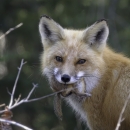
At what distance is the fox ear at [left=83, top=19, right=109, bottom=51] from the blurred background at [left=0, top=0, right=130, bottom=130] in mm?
7411

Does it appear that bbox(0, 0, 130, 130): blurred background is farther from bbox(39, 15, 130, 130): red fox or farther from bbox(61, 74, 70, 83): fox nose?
bbox(61, 74, 70, 83): fox nose

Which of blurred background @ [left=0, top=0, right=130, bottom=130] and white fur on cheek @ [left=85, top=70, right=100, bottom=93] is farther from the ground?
white fur on cheek @ [left=85, top=70, right=100, bottom=93]

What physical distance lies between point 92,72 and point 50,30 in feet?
3.86

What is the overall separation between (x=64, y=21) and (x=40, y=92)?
283 cm

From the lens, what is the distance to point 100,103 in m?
8.87

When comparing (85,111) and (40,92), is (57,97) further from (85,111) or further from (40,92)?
(40,92)

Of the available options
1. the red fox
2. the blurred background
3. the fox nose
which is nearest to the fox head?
the red fox

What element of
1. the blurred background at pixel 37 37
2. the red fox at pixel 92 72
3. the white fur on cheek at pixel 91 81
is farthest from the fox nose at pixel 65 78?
the blurred background at pixel 37 37

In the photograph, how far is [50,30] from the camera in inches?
368

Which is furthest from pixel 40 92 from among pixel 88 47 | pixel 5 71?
pixel 88 47

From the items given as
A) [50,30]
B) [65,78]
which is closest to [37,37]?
[50,30]

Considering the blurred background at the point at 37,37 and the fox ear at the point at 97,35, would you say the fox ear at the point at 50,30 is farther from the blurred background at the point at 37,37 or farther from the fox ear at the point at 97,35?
the blurred background at the point at 37,37

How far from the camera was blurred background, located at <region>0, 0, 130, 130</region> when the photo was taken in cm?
1788

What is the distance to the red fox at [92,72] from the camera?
8.70 meters
